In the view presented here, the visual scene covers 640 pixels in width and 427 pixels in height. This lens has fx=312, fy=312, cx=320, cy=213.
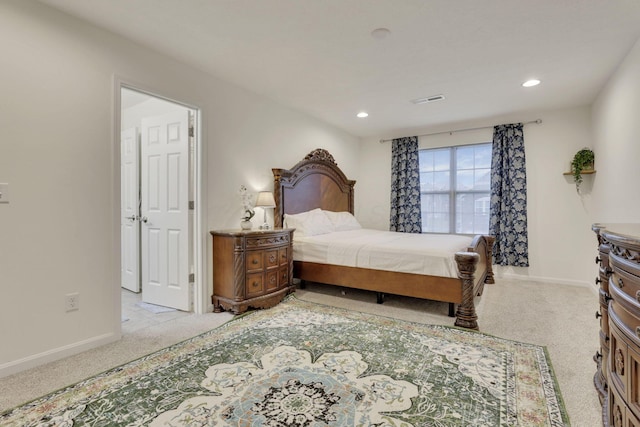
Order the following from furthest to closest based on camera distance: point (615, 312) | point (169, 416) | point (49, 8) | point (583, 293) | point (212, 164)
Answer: point (583, 293), point (212, 164), point (49, 8), point (169, 416), point (615, 312)

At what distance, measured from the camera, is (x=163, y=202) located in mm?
3354

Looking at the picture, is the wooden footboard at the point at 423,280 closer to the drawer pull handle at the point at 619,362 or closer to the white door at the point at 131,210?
the drawer pull handle at the point at 619,362

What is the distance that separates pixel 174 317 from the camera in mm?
3016

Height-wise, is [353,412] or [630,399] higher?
[630,399]

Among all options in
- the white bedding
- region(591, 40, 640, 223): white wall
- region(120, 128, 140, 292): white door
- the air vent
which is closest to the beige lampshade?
the white bedding

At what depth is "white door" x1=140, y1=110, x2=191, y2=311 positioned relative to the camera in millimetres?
3180

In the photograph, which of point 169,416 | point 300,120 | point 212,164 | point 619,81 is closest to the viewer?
point 169,416

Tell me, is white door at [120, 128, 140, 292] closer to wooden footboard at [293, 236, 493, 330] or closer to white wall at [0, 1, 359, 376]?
white wall at [0, 1, 359, 376]

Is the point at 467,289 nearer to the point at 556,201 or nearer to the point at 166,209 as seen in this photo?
the point at 556,201

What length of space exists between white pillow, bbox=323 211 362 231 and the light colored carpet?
0.99 meters

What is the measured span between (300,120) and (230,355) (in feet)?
10.8

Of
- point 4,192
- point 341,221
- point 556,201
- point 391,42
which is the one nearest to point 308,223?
point 341,221

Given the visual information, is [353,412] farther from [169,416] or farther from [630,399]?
[630,399]

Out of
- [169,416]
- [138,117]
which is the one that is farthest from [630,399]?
[138,117]
